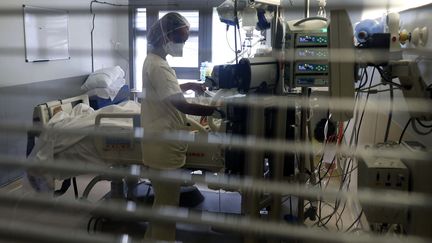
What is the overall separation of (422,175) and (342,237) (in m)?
0.29

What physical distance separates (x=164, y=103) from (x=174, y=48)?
32 cm

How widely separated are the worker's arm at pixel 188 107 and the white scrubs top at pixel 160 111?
31 mm

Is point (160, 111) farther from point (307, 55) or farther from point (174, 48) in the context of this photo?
point (307, 55)

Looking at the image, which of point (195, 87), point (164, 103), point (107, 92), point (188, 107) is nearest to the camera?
point (188, 107)

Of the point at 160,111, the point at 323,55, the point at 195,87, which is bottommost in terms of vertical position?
the point at 160,111

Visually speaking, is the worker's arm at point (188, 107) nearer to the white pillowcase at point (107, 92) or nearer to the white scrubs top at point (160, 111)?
the white scrubs top at point (160, 111)

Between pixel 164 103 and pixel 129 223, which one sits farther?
pixel 129 223

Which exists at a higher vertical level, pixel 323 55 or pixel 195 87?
pixel 323 55

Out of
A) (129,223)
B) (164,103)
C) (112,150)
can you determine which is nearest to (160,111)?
(164,103)

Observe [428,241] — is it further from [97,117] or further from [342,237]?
[97,117]

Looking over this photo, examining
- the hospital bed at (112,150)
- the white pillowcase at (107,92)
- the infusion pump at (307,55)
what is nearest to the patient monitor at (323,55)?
the infusion pump at (307,55)

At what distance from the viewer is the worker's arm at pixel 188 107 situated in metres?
1.80

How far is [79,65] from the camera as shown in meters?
4.11

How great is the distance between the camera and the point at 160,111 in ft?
6.20
